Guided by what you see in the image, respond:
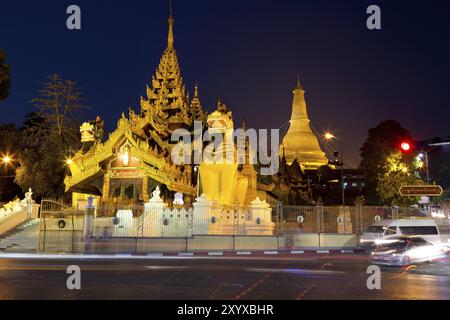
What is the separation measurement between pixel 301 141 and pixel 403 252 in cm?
6010

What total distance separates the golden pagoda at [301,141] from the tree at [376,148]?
25.6m

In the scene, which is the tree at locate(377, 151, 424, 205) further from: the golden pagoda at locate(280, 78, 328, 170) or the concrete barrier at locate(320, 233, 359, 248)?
the golden pagoda at locate(280, 78, 328, 170)

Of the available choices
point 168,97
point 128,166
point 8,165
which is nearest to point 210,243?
point 128,166

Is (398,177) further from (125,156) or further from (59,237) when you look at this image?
(59,237)

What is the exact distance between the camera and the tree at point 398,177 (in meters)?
36.6

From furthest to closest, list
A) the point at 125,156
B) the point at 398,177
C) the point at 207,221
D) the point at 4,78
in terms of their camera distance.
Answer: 1. the point at 398,177
2. the point at 125,156
3. the point at 207,221
4. the point at 4,78

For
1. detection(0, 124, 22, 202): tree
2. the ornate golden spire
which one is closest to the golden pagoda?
the ornate golden spire

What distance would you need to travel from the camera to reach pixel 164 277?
40.7ft

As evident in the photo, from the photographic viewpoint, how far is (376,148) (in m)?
45.3

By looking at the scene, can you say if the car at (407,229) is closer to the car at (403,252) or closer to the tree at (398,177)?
the car at (403,252)

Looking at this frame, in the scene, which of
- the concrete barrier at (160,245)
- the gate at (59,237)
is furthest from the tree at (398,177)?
the gate at (59,237)

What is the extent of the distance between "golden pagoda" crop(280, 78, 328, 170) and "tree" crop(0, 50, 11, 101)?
177 ft
